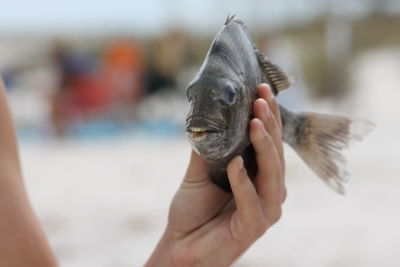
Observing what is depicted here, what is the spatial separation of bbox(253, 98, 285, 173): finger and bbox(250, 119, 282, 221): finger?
0.08ft

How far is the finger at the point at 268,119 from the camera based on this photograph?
4.50ft

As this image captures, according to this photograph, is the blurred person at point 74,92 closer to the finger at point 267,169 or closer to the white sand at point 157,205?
the white sand at point 157,205

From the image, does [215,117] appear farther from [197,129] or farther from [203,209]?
[203,209]

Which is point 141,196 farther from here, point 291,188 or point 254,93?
point 254,93

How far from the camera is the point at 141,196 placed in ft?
19.7

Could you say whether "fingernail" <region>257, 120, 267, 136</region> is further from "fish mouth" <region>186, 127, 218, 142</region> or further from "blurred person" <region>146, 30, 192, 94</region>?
"blurred person" <region>146, 30, 192, 94</region>

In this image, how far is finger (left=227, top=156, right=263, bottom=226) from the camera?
133 centimetres

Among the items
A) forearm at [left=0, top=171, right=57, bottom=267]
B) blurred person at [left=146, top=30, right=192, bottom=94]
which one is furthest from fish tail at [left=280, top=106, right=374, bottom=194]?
blurred person at [left=146, top=30, right=192, bottom=94]

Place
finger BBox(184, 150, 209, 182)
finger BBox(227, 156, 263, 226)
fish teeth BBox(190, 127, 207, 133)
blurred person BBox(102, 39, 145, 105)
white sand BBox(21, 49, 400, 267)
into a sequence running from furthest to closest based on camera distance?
1. blurred person BBox(102, 39, 145, 105)
2. white sand BBox(21, 49, 400, 267)
3. finger BBox(184, 150, 209, 182)
4. finger BBox(227, 156, 263, 226)
5. fish teeth BBox(190, 127, 207, 133)

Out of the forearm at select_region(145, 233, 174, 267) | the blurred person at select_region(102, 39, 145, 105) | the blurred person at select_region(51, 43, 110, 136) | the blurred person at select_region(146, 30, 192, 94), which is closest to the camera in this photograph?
A: the forearm at select_region(145, 233, 174, 267)

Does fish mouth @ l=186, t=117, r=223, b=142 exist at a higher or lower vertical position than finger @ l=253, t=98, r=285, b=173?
higher

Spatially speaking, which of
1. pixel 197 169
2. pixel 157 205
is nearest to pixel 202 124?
pixel 197 169

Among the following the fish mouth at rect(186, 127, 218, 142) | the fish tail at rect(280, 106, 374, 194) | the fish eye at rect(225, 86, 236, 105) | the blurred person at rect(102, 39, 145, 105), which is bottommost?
the blurred person at rect(102, 39, 145, 105)

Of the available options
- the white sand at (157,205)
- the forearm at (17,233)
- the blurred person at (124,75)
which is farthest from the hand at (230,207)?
the blurred person at (124,75)
